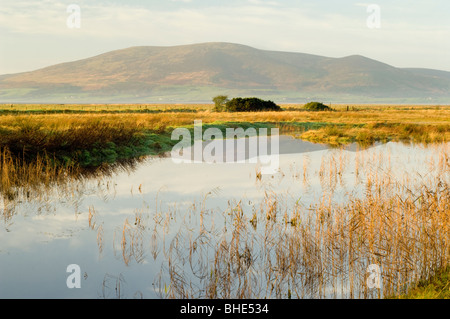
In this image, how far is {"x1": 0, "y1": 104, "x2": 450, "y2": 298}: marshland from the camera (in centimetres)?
721

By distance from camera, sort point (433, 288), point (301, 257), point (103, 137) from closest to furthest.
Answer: point (433, 288) < point (301, 257) < point (103, 137)

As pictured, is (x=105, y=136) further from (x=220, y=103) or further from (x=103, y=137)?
(x=220, y=103)

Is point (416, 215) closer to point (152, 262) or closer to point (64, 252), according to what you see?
point (152, 262)

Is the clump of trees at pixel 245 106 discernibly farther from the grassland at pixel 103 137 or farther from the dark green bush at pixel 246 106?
the grassland at pixel 103 137

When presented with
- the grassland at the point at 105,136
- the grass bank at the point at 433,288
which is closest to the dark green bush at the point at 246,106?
the grassland at the point at 105,136

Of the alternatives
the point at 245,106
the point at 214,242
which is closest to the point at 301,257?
the point at 214,242

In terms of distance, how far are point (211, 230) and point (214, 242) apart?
2.64ft

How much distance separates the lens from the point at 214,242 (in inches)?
357

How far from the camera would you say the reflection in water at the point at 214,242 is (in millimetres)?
7137

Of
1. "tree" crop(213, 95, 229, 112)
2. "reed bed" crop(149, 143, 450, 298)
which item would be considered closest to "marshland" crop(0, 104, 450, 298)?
"reed bed" crop(149, 143, 450, 298)

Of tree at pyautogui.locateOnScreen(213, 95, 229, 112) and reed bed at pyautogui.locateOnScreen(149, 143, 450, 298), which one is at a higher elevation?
tree at pyautogui.locateOnScreen(213, 95, 229, 112)

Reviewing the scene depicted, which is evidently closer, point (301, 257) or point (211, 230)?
point (301, 257)

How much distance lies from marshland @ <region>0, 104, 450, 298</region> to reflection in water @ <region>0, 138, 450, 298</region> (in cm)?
3

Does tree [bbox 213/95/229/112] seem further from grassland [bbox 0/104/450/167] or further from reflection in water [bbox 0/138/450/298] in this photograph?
reflection in water [bbox 0/138/450/298]
